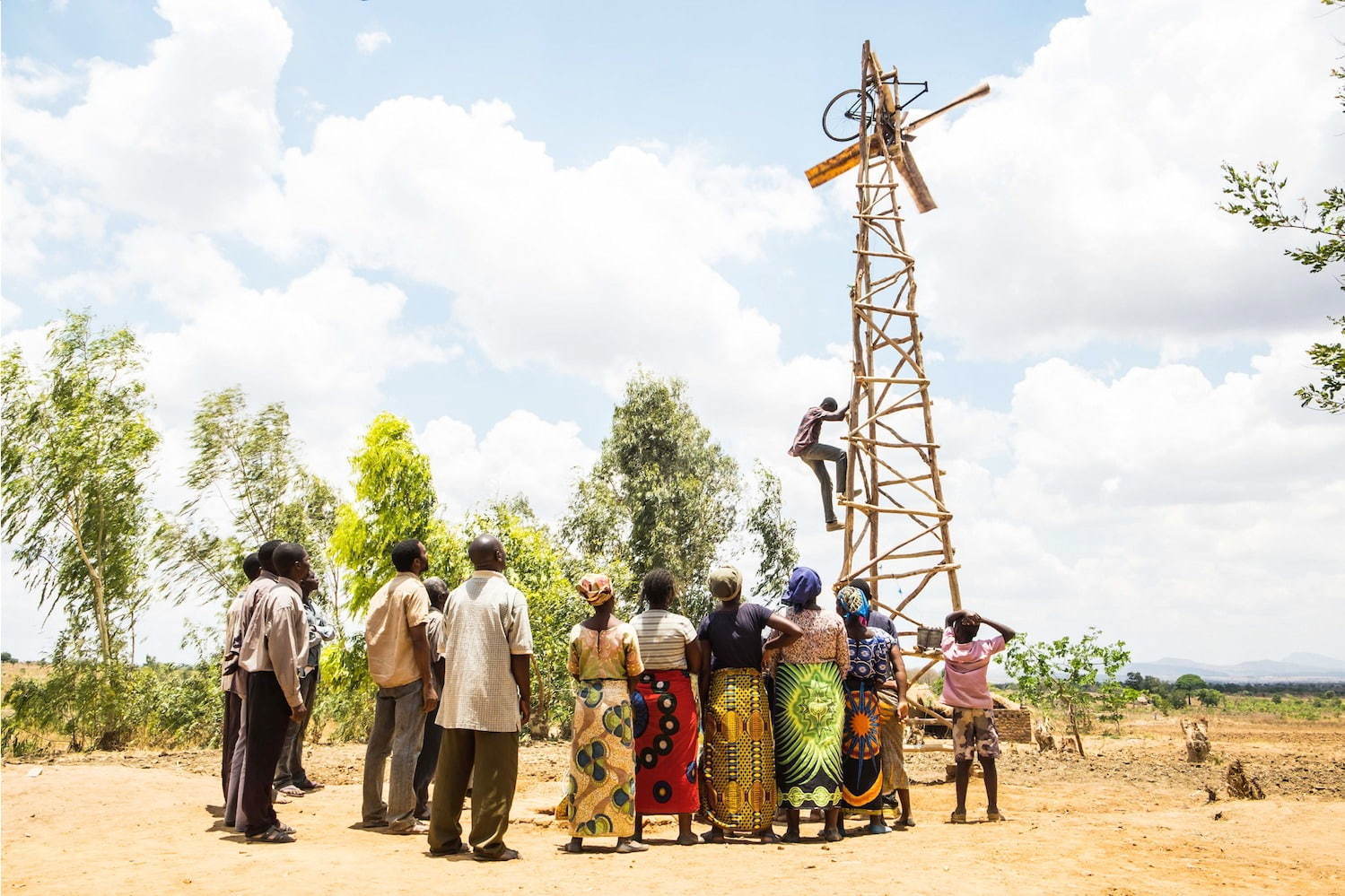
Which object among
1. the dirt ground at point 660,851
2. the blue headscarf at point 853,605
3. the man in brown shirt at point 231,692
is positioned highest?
the blue headscarf at point 853,605

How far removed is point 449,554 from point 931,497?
13474 millimetres

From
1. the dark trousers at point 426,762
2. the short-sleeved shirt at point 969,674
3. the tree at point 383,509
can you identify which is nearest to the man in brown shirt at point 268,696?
the dark trousers at point 426,762

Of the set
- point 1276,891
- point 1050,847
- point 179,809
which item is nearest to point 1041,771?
point 1050,847

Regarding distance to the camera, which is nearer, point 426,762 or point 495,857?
point 495,857

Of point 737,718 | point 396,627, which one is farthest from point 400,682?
point 737,718

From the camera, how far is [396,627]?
684cm

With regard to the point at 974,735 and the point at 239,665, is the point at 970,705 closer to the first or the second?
the point at 974,735

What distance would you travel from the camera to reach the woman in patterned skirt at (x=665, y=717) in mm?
6734

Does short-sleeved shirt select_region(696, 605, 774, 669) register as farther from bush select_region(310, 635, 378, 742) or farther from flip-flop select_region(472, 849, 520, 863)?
bush select_region(310, 635, 378, 742)

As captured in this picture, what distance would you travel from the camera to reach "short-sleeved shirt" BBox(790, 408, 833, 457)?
464 inches

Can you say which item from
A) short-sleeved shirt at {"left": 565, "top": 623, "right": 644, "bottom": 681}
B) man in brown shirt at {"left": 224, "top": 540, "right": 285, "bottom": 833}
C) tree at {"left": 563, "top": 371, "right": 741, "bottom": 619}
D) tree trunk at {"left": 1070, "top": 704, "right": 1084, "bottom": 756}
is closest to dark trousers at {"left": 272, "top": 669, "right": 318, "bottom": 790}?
man in brown shirt at {"left": 224, "top": 540, "right": 285, "bottom": 833}

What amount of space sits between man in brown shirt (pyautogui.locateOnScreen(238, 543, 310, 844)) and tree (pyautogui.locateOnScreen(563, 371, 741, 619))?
74.6 ft

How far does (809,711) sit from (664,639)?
49.5 inches

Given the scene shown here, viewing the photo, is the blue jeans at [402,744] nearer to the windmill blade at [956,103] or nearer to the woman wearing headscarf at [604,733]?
the woman wearing headscarf at [604,733]
